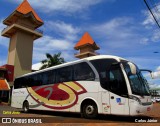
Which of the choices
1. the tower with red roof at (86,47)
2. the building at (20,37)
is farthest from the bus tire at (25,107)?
the tower with red roof at (86,47)

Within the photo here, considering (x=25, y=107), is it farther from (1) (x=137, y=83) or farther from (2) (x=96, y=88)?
(1) (x=137, y=83)

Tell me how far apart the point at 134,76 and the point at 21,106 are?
1146 cm

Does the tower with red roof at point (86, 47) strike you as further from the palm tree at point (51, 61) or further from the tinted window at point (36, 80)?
the tinted window at point (36, 80)

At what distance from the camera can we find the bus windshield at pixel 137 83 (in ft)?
34.8

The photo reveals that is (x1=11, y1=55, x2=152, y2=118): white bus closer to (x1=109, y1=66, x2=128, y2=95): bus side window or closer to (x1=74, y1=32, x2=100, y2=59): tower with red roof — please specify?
(x1=109, y1=66, x2=128, y2=95): bus side window

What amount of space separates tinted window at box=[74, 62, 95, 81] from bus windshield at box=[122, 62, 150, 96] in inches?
78.7

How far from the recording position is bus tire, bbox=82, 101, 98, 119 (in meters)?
11.6

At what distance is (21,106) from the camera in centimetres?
1898

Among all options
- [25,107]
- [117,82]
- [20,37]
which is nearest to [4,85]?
[20,37]

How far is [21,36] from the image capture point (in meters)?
42.3

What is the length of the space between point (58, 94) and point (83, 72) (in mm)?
2854

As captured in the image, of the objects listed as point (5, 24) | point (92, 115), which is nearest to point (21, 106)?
point (92, 115)

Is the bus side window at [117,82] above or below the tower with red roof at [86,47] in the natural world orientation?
below

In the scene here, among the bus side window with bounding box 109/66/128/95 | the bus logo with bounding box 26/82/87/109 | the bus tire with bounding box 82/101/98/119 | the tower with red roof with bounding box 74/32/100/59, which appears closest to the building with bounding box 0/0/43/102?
the tower with red roof with bounding box 74/32/100/59
